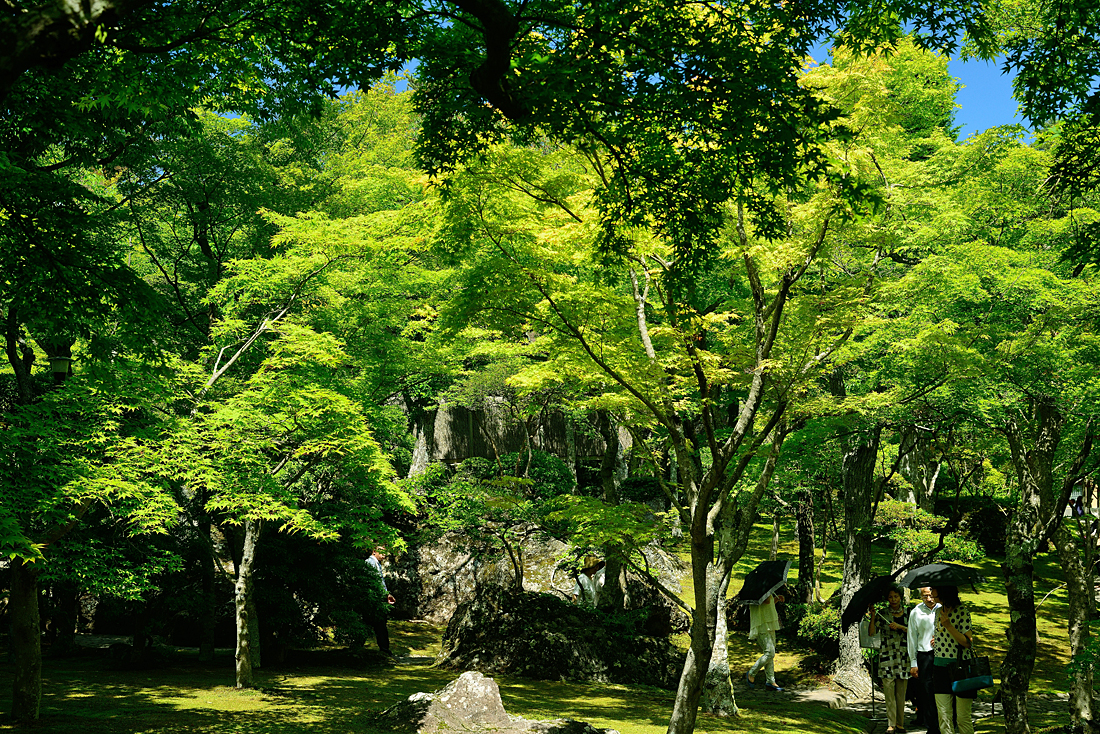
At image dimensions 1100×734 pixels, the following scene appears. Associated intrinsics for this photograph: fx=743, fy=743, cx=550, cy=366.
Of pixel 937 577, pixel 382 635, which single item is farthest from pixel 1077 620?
pixel 382 635

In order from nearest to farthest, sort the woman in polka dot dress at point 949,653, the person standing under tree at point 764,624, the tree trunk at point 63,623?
the woman in polka dot dress at point 949,653, the person standing under tree at point 764,624, the tree trunk at point 63,623

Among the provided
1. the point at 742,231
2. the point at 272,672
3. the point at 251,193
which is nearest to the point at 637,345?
the point at 742,231

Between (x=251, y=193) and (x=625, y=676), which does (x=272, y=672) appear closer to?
(x=625, y=676)

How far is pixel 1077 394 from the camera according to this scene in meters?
8.86

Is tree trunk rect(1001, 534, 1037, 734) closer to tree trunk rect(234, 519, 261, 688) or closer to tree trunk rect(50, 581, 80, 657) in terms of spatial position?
tree trunk rect(234, 519, 261, 688)

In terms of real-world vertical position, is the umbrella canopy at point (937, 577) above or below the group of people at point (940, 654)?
above

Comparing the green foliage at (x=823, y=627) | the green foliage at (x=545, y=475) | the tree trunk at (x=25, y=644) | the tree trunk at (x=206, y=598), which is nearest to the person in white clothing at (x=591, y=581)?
the green foliage at (x=545, y=475)

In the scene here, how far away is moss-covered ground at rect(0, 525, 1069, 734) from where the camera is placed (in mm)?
8117

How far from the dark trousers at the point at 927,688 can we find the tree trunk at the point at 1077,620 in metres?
2.55

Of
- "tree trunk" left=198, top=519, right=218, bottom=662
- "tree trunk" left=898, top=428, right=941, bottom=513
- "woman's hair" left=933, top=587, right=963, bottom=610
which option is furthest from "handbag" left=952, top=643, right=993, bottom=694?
"tree trunk" left=198, top=519, right=218, bottom=662

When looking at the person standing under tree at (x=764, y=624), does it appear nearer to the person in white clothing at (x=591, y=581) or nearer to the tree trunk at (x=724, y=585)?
the tree trunk at (x=724, y=585)

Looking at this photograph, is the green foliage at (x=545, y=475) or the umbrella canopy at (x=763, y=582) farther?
the green foliage at (x=545, y=475)

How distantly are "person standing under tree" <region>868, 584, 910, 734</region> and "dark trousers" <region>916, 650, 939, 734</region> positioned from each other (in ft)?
2.66

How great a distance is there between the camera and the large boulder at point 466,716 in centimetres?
730
